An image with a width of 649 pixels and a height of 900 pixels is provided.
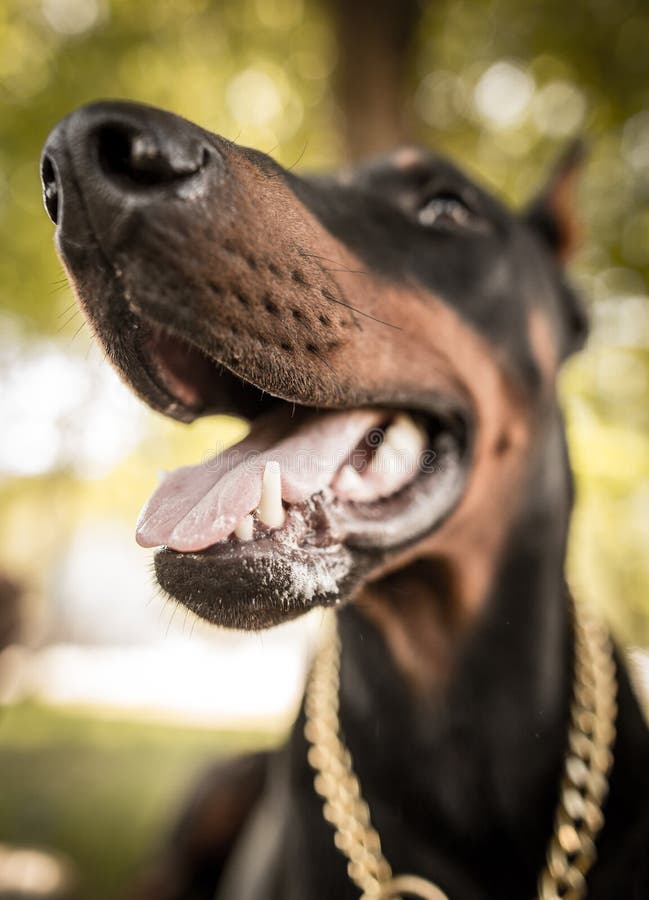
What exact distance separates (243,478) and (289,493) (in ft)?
0.32

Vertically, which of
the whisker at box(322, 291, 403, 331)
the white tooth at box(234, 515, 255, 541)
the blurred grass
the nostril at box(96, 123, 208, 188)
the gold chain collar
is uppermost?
the whisker at box(322, 291, 403, 331)

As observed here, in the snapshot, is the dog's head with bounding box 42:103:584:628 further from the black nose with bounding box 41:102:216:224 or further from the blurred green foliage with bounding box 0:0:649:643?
the blurred green foliage with bounding box 0:0:649:643

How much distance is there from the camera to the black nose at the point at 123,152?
37.4 inches

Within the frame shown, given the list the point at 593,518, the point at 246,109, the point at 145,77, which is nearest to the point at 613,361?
the point at 593,518

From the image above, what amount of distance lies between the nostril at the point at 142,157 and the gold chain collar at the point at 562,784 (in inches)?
54.6

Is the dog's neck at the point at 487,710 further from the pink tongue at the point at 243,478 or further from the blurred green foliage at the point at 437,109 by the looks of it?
the blurred green foliage at the point at 437,109

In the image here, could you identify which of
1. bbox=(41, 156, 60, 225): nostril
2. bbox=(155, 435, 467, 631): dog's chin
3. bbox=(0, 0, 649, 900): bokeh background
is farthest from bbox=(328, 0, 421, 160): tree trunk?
bbox=(41, 156, 60, 225): nostril

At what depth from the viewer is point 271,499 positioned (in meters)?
1.28

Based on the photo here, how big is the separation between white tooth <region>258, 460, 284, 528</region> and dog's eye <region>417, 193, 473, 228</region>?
0.94 meters

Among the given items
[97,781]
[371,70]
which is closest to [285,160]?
[371,70]

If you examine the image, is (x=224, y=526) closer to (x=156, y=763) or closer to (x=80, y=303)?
(x=80, y=303)

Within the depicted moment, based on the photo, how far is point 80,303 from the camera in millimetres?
1145

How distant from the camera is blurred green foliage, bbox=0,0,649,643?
5.45 meters

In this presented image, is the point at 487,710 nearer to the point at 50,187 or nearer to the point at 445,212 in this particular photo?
the point at 445,212
